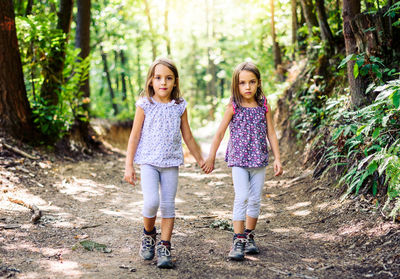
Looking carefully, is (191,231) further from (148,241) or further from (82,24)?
(82,24)

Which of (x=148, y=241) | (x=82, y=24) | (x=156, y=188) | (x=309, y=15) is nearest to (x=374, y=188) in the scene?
(x=156, y=188)

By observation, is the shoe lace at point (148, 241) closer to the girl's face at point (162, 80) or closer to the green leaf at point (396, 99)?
the girl's face at point (162, 80)

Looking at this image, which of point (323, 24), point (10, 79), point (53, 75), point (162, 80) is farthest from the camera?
point (53, 75)

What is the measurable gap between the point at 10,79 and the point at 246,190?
19.6 ft

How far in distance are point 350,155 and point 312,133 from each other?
7.69 feet

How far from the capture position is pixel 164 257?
11.6 ft

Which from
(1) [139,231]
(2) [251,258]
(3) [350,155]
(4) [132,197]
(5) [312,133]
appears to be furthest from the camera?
(5) [312,133]

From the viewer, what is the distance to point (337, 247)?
399 centimetres

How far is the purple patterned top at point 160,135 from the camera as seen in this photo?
374 cm

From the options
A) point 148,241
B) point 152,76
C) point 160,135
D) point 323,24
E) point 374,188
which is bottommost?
point 148,241

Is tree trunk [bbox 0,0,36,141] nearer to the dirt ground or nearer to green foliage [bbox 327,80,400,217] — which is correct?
the dirt ground

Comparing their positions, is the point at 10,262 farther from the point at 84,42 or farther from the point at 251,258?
the point at 84,42

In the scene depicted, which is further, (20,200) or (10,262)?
(20,200)

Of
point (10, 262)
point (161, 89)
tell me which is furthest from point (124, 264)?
point (161, 89)
